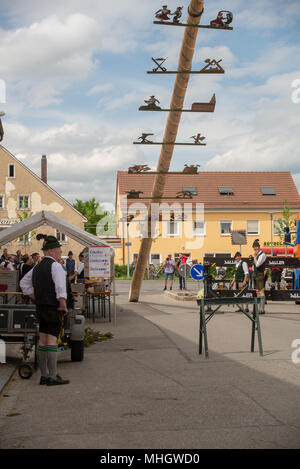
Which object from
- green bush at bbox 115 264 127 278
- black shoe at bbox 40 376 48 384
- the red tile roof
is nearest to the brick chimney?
the red tile roof

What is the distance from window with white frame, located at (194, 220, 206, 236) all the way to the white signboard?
45.4m

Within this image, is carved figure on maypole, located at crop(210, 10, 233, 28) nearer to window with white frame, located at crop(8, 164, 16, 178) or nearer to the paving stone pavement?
the paving stone pavement

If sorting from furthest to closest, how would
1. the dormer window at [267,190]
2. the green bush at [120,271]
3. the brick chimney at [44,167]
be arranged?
1. the brick chimney at [44,167]
2. the dormer window at [267,190]
3. the green bush at [120,271]

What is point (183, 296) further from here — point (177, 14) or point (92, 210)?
point (92, 210)

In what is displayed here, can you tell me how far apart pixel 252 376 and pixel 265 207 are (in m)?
54.4

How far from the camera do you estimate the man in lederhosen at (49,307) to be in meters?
8.05

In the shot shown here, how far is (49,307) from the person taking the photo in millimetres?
8078

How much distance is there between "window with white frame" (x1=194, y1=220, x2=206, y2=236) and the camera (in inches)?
2421

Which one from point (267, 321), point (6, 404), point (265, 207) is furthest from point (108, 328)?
point (265, 207)

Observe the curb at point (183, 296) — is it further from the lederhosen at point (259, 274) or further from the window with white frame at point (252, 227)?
the window with white frame at point (252, 227)

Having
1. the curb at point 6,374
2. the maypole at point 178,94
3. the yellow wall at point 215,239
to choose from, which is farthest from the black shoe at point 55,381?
the yellow wall at point 215,239

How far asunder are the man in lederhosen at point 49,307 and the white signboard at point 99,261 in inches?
317

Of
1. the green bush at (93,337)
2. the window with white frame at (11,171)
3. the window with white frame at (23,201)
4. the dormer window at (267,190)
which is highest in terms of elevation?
the window with white frame at (11,171)

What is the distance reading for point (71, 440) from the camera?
5223 millimetres
